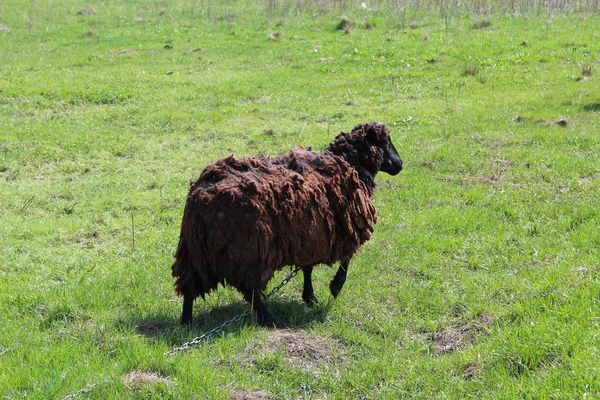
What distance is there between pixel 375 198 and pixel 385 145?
2756 mm

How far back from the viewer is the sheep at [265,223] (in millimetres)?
6234

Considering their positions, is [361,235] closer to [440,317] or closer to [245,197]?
[440,317]

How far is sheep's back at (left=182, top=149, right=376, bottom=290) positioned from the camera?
6.22 m

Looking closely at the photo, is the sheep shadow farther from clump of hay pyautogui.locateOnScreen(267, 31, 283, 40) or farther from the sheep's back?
clump of hay pyautogui.locateOnScreen(267, 31, 283, 40)

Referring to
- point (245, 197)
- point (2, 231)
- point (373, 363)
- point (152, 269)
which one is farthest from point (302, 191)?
point (2, 231)

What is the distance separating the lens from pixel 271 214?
643 cm

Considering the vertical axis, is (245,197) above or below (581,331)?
above

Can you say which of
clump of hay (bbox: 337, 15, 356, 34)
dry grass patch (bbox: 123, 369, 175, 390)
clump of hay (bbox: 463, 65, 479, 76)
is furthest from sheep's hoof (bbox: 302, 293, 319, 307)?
clump of hay (bbox: 337, 15, 356, 34)

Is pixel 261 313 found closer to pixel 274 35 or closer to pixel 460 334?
pixel 460 334

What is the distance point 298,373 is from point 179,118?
38.7 ft

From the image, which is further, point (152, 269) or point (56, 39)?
point (56, 39)

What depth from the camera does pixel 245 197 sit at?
6.23 meters

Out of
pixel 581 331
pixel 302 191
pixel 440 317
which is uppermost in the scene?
pixel 302 191

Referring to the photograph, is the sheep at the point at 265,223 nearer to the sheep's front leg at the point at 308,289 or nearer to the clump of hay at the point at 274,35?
the sheep's front leg at the point at 308,289
